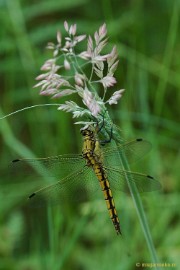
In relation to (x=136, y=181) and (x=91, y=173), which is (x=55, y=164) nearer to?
(x=91, y=173)

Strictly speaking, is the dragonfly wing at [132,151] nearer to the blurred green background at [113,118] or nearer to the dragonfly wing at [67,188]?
the dragonfly wing at [67,188]

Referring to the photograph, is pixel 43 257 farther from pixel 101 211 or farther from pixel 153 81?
pixel 153 81

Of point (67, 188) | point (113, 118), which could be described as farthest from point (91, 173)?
point (113, 118)

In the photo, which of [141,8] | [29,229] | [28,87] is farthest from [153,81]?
[29,229]

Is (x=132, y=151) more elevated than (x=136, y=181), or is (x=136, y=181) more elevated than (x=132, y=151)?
(x=132, y=151)

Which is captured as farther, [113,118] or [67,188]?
[113,118]

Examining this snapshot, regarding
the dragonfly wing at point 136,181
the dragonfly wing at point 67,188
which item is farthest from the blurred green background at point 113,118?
the dragonfly wing at point 136,181

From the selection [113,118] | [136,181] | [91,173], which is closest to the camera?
[136,181]

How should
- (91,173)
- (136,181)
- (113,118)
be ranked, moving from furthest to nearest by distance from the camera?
1. (113,118)
2. (91,173)
3. (136,181)
